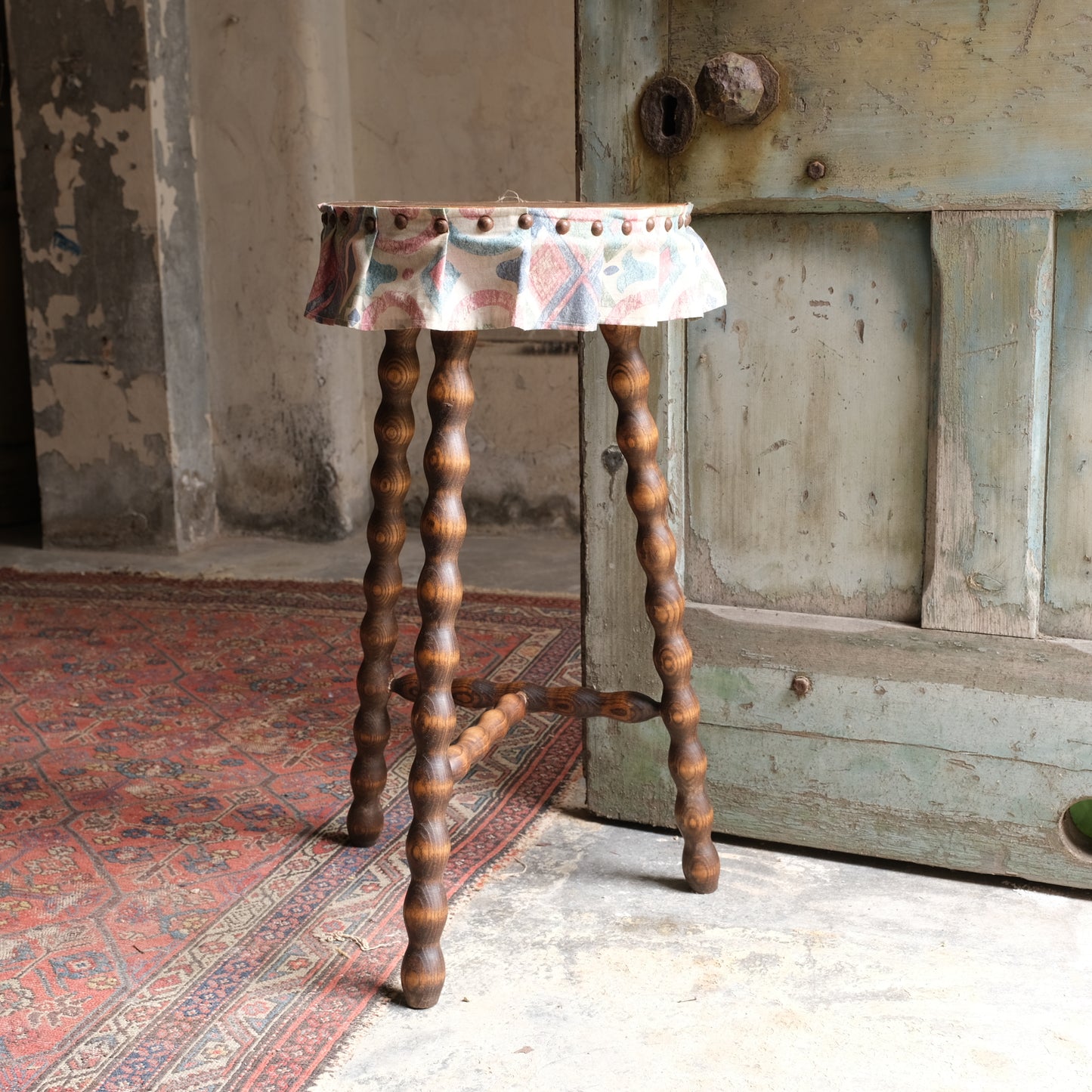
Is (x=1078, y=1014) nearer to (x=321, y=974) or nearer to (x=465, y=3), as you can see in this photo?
(x=321, y=974)

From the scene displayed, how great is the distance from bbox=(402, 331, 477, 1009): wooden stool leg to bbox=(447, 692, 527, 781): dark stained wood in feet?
0.14

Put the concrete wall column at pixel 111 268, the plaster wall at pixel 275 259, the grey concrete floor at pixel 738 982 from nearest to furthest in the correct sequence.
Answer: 1. the grey concrete floor at pixel 738 982
2. the concrete wall column at pixel 111 268
3. the plaster wall at pixel 275 259

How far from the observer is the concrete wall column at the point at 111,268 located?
4965 mm

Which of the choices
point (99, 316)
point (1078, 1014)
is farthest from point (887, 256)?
point (99, 316)

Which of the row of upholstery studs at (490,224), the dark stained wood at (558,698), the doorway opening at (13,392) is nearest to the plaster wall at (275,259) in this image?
the doorway opening at (13,392)

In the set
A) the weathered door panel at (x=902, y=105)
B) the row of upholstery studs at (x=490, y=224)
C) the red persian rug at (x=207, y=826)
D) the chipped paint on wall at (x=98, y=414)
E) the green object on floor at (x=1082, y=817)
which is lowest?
the green object on floor at (x=1082, y=817)

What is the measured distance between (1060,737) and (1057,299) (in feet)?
2.44

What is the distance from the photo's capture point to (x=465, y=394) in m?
2.12

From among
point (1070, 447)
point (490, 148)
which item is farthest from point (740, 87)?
point (490, 148)

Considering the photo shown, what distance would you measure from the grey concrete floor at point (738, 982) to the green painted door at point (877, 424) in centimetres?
14

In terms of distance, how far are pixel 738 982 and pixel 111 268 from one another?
152 inches

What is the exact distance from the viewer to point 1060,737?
7.89ft

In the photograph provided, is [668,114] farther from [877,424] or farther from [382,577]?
[382,577]

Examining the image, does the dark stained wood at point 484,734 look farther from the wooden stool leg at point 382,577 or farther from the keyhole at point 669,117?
the keyhole at point 669,117
